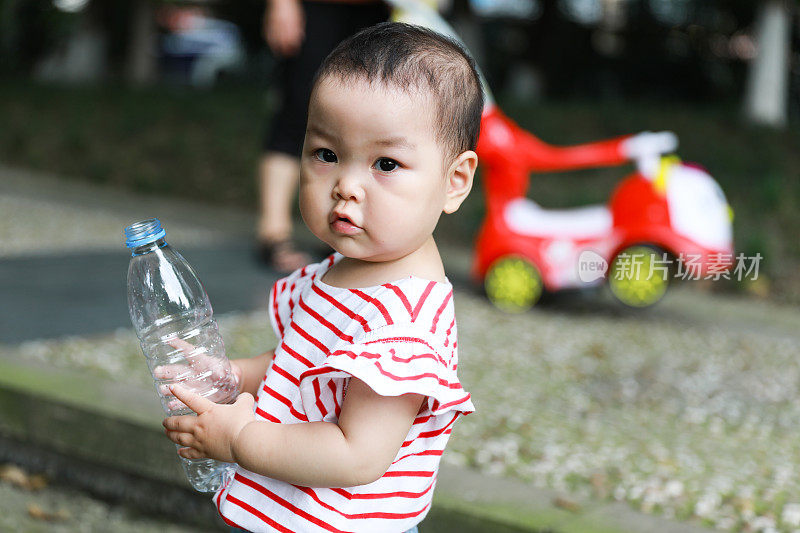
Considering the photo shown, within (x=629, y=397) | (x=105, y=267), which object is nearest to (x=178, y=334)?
(x=629, y=397)

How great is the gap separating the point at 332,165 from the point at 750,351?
414 centimetres

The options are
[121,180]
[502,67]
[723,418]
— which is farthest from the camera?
[502,67]

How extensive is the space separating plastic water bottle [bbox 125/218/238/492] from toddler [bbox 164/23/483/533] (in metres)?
0.17

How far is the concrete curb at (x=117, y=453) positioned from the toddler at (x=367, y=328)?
1167mm

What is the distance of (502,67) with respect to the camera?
59.1 ft

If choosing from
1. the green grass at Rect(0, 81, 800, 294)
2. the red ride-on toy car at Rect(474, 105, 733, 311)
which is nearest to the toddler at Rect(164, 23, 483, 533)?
the red ride-on toy car at Rect(474, 105, 733, 311)

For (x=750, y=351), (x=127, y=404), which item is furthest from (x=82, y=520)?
(x=750, y=351)

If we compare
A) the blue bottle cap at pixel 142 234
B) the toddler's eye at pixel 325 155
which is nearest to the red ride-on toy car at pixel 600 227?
the blue bottle cap at pixel 142 234

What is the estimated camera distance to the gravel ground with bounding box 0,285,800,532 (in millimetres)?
3197

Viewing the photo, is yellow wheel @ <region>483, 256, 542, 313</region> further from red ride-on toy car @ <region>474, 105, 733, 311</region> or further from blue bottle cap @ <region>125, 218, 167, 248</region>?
blue bottle cap @ <region>125, 218, 167, 248</region>

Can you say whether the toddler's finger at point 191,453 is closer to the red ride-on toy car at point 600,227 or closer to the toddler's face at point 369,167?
the toddler's face at point 369,167

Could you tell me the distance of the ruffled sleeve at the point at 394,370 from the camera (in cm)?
157

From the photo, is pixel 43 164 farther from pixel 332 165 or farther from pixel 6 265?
pixel 332 165

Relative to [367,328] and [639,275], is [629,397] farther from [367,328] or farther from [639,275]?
[367,328]
